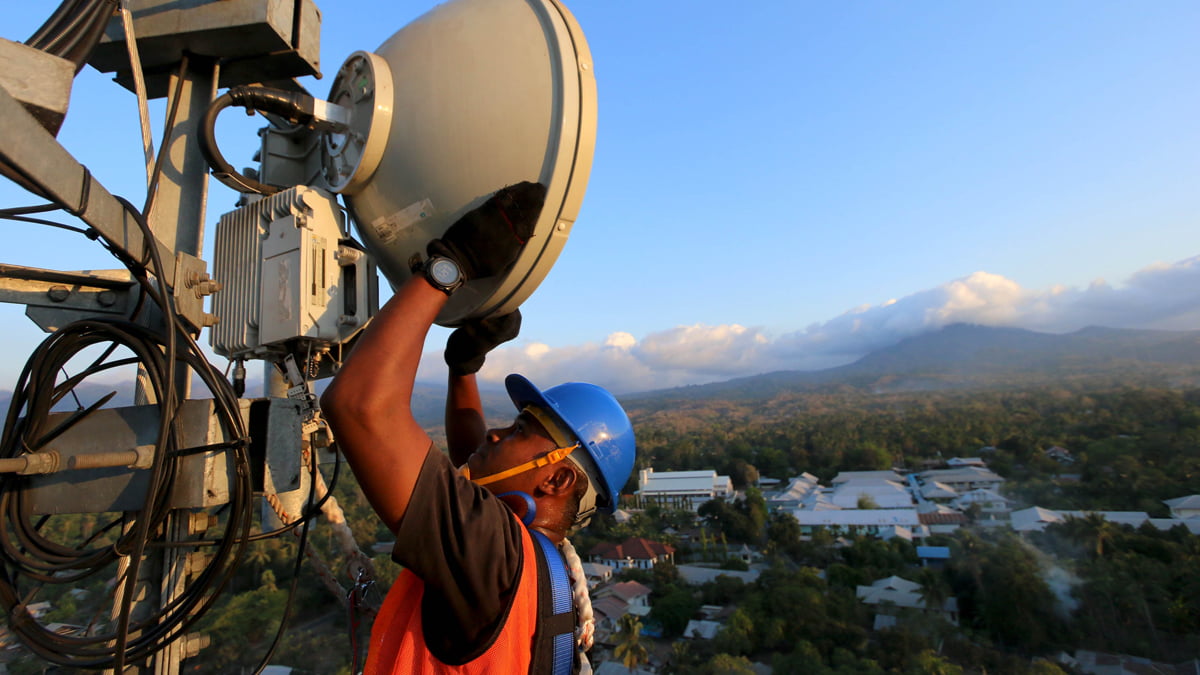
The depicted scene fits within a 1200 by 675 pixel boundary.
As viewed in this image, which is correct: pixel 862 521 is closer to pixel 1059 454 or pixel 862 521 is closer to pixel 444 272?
pixel 1059 454

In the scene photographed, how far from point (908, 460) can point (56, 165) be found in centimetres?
7732

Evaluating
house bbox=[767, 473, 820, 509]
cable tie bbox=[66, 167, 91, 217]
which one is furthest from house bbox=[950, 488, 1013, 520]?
cable tie bbox=[66, 167, 91, 217]

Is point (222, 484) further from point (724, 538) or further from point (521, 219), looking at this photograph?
point (724, 538)

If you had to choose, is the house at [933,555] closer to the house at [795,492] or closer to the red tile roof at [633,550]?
the house at [795,492]

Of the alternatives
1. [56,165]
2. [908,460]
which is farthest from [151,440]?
[908,460]

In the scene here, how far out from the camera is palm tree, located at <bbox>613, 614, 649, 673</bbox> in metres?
23.8

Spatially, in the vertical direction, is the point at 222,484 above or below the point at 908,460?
above

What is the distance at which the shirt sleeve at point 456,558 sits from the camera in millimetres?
1371

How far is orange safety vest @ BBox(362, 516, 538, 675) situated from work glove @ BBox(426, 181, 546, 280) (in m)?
0.77

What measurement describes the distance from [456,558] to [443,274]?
715 mm

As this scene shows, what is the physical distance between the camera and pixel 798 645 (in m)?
25.9

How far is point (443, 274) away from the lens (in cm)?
165

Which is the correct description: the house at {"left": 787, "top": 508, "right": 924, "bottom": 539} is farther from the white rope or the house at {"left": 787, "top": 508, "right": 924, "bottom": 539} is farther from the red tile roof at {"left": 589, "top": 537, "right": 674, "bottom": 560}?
the white rope

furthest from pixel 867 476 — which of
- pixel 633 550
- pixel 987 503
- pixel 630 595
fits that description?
pixel 630 595
